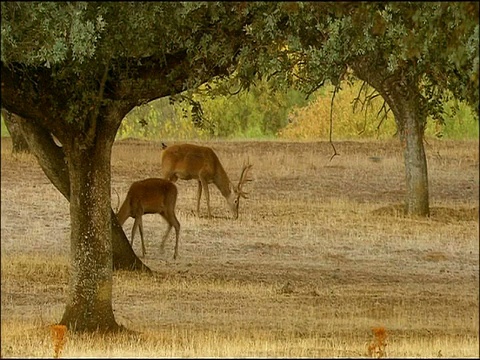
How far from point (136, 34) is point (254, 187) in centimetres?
2049

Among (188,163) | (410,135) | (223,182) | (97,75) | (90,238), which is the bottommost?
(90,238)

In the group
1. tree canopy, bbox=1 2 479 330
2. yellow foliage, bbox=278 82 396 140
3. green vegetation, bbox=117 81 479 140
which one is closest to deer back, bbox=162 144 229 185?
tree canopy, bbox=1 2 479 330

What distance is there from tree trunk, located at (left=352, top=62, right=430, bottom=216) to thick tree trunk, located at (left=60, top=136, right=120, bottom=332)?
35.2 ft

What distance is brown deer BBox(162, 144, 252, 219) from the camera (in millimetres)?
25703

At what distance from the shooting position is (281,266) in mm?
20453

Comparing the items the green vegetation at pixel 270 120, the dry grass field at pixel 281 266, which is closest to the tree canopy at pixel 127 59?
the dry grass field at pixel 281 266

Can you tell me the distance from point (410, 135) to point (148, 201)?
6.67 m

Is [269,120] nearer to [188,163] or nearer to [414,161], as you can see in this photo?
[188,163]

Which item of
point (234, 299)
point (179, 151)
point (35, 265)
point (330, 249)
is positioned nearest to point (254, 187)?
point (179, 151)

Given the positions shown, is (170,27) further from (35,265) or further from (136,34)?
(35,265)

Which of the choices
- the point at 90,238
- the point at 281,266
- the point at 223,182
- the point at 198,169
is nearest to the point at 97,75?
the point at 90,238

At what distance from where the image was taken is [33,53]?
449 inches

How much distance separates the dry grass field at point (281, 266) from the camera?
41.2ft

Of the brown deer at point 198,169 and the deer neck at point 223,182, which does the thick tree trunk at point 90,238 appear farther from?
the deer neck at point 223,182
